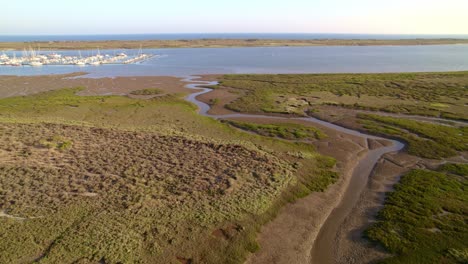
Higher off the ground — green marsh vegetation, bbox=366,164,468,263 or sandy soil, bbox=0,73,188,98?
sandy soil, bbox=0,73,188,98

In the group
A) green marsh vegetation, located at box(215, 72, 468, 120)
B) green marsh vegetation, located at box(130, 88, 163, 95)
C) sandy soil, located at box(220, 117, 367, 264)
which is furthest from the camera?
green marsh vegetation, located at box(130, 88, 163, 95)

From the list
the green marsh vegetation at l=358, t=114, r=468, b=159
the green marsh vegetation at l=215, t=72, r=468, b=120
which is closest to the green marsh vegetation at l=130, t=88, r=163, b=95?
the green marsh vegetation at l=215, t=72, r=468, b=120

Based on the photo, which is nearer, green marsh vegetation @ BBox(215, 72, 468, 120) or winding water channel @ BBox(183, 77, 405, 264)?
winding water channel @ BBox(183, 77, 405, 264)

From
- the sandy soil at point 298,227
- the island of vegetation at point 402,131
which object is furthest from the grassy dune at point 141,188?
the island of vegetation at point 402,131

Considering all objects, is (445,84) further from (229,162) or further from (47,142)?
(47,142)

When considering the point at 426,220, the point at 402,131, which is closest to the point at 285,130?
the point at 402,131

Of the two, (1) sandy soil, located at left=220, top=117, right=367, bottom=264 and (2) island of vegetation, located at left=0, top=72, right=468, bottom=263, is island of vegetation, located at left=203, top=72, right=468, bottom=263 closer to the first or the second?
(2) island of vegetation, located at left=0, top=72, right=468, bottom=263

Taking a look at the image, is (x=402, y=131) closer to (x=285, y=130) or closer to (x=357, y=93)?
(x=285, y=130)

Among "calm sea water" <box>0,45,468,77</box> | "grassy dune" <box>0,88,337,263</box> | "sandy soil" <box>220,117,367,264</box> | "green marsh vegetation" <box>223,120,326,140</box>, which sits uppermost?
"calm sea water" <box>0,45,468,77</box>
